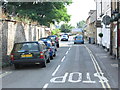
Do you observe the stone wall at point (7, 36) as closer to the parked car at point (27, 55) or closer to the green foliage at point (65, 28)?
the parked car at point (27, 55)

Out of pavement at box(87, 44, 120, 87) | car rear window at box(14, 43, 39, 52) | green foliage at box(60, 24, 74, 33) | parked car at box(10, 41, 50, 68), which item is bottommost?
pavement at box(87, 44, 120, 87)

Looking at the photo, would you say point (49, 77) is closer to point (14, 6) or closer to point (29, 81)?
point (29, 81)

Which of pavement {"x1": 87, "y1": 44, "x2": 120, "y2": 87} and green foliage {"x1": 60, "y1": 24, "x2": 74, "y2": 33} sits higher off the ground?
green foliage {"x1": 60, "y1": 24, "x2": 74, "y2": 33}

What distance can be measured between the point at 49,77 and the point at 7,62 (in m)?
5.74

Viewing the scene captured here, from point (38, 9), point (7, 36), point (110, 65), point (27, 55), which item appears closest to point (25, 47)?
point (27, 55)

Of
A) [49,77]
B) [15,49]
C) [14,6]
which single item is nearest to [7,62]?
[15,49]

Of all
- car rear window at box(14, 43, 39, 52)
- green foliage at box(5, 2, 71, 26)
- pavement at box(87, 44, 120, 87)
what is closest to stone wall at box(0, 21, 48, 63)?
car rear window at box(14, 43, 39, 52)

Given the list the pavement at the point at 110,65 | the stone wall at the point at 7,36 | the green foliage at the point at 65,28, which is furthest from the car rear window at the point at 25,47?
the green foliage at the point at 65,28

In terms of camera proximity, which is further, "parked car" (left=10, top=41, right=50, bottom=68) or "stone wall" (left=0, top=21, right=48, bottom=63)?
"stone wall" (left=0, top=21, right=48, bottom=63)

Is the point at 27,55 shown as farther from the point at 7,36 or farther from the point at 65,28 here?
the point at 65,28

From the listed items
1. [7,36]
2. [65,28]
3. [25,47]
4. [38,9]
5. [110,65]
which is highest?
[38,9]

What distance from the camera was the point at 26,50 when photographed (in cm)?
1359

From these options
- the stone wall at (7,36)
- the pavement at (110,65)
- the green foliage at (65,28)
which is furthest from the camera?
the green foliage at (65,28)

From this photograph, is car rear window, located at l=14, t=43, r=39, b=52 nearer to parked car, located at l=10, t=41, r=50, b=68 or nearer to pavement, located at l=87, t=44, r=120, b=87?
parked car, located at l=10, t=41, r=50, b=68
